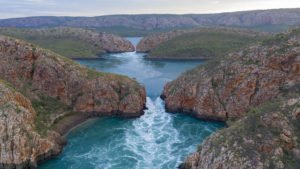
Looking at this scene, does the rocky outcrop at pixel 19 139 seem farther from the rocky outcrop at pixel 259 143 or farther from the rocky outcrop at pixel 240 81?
the rocky outcrop at pixel 240 81

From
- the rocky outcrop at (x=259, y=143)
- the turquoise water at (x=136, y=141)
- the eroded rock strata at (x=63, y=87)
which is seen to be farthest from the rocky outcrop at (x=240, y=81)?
the rocky outcrop at (x=259, y=143)

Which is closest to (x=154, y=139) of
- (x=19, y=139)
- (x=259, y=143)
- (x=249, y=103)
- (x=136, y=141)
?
(x=136, y=141)

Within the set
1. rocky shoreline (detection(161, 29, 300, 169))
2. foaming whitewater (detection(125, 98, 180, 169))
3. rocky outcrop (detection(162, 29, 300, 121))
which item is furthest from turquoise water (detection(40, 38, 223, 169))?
rocky shoreline (detection(161, 29, 300, 169))

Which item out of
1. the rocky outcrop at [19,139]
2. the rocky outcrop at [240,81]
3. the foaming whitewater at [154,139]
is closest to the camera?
the rocky outcrop at [19,139]

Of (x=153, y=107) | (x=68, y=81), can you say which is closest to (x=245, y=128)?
(x=153, y=107)

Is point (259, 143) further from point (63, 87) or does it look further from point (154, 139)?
point (63, 87)

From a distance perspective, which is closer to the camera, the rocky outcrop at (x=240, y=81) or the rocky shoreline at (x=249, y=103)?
the rocky shoreline at (x=249, y=103)

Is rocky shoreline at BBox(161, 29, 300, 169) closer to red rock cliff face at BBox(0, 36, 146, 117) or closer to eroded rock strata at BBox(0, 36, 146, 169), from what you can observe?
eroded rock strata at BBox(0, 36, 146, 169)

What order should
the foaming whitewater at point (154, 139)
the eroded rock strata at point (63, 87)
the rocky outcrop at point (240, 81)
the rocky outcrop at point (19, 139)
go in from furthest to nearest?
the eroded rock strata at point (63, 87)
the rocky outcrop at point (240, 81)
the foaming whitewater at point (154, 139)
the rocky outcrop at point (19, 139)
